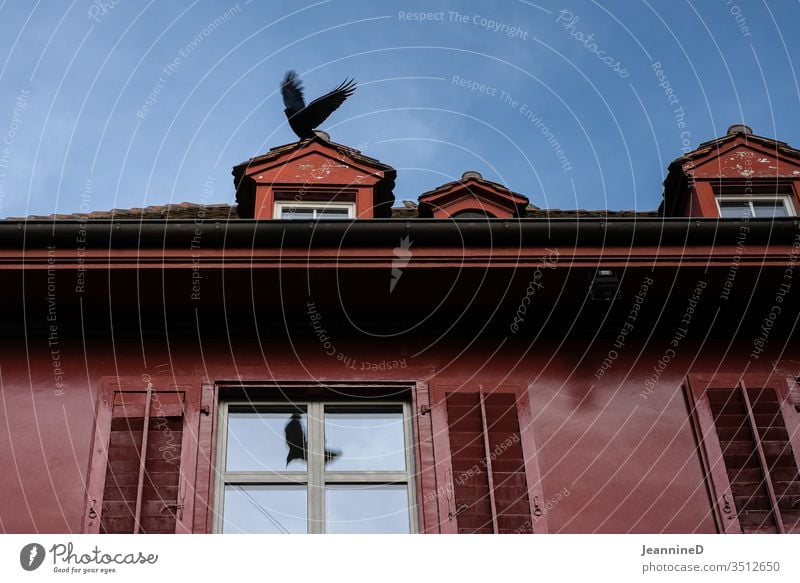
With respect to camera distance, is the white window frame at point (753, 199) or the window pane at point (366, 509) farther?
the white window frame at point (753, 199)

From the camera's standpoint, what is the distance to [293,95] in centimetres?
Answer: 937

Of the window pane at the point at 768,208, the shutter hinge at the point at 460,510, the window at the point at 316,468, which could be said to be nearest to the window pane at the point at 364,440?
the window at the point at 316,468

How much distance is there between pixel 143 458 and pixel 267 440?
30.0 inches

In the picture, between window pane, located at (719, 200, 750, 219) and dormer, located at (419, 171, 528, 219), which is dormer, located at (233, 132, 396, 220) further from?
window pane, located at (719, 200, 750, 219)

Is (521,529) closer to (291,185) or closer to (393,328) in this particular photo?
(393,328)

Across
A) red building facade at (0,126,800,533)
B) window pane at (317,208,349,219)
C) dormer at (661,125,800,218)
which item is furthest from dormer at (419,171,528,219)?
dormer at (661,125,800,218)

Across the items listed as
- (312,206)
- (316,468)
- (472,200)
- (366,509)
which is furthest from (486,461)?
(312,206)

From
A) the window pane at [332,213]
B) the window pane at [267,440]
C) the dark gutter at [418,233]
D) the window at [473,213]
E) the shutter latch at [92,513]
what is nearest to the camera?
the shutter latch at [92,513]

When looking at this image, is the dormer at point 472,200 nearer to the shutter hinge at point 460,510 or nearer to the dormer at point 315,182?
the dormer at point 315,182

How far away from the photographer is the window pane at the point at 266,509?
21.9 ft

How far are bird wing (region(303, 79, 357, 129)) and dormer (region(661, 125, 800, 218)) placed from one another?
8.51ft

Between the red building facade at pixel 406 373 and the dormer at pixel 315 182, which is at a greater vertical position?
the dormer at pixel 315 182

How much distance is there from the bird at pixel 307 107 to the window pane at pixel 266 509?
11.2 feet
